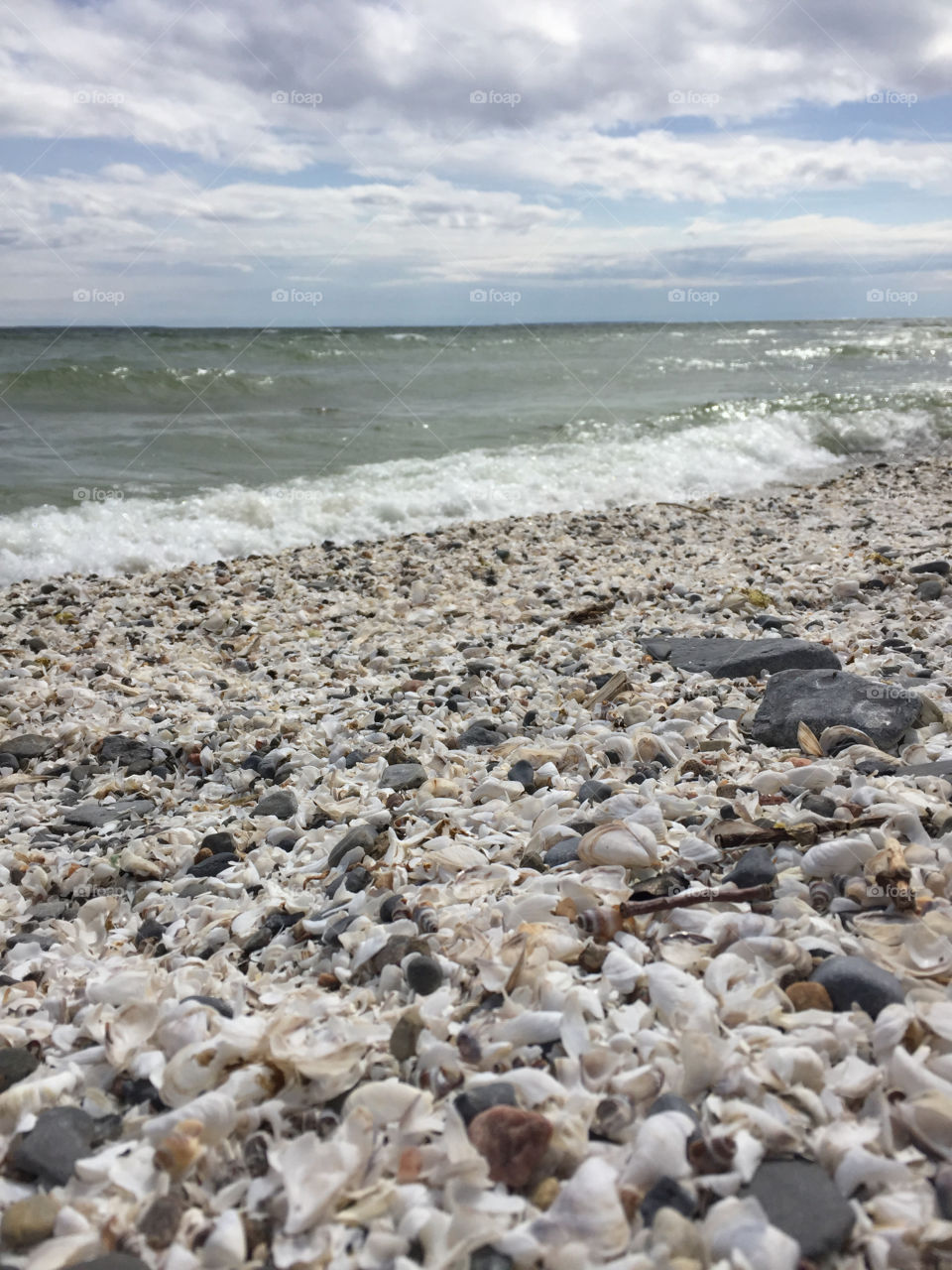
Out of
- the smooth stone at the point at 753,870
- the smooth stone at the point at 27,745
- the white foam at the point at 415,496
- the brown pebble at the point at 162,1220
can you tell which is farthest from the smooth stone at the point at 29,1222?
the white foam at the point at 415,496

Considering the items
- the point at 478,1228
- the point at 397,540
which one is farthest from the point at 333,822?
the point at 397,540

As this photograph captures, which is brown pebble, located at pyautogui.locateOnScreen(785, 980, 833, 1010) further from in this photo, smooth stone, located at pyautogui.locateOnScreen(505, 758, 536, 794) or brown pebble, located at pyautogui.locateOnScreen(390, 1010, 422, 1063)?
smooth stone, located at pyautogui.locateOnScreen(505, 758, 536, 794)

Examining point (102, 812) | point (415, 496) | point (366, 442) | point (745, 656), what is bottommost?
point (102, 812)

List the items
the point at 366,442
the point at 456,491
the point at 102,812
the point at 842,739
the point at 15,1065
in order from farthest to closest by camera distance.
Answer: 1. the point at 366,442
2. the point at 456,491
3. the point at 102,812
4. the point at 842,739
5. the point at 15,1065

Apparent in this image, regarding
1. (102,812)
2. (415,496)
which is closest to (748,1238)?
(102,812)

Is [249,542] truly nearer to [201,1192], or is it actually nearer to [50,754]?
[50,754]

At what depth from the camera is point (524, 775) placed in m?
3.01

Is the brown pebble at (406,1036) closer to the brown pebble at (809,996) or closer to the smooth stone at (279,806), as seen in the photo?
the brown pebble at (809,996)

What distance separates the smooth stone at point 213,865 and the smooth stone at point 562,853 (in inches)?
38.9

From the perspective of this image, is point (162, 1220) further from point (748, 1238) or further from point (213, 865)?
point (213, 865)

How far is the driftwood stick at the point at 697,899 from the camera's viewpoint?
81.2 inches

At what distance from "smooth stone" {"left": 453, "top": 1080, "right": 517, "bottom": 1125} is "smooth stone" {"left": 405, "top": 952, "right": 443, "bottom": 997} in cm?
33

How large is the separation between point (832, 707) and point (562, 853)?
51.5 inches

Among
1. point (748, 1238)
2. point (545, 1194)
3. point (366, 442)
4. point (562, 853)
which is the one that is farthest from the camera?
point (366, 442)
